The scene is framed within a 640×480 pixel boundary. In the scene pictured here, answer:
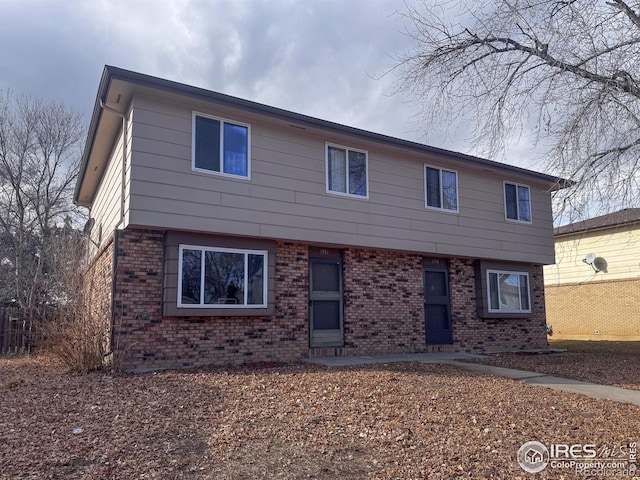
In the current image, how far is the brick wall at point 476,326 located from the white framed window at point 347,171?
359 centimetres

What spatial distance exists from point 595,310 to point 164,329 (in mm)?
18422

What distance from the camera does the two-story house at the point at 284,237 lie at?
870cm

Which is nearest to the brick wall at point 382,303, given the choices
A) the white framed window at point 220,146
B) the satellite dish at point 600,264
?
the white framed window at point 220,146

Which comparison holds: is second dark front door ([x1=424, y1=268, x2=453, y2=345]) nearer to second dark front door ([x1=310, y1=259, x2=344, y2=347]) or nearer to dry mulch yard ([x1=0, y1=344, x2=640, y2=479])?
second dark front door ([x1=310, y1=259, x2=344, y2=347])

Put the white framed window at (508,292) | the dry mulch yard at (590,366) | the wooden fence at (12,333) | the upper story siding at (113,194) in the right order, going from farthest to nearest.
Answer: the white framed window at (508,292)
the wooden fence at (12,333)
the upper story siding at (113,194)
the dry mulch yard at (590,366)

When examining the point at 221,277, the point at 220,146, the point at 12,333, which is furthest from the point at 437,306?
the point at 12,333

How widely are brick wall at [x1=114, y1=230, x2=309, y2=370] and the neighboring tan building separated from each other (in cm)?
1330

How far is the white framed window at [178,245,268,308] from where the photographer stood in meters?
8.95

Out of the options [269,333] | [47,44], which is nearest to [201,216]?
[269,333]

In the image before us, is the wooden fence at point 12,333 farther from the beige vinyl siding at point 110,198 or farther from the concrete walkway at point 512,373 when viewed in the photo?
the concrete walkway at point 512,373

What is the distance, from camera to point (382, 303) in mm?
11523

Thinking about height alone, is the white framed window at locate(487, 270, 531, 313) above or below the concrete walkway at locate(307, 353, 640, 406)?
above

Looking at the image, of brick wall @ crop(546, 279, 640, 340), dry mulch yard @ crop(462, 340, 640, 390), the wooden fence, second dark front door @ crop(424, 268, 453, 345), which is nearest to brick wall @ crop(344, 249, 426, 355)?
second dark front door @ crop(424, 268, 453, 345)

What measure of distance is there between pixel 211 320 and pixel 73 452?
510 cm
